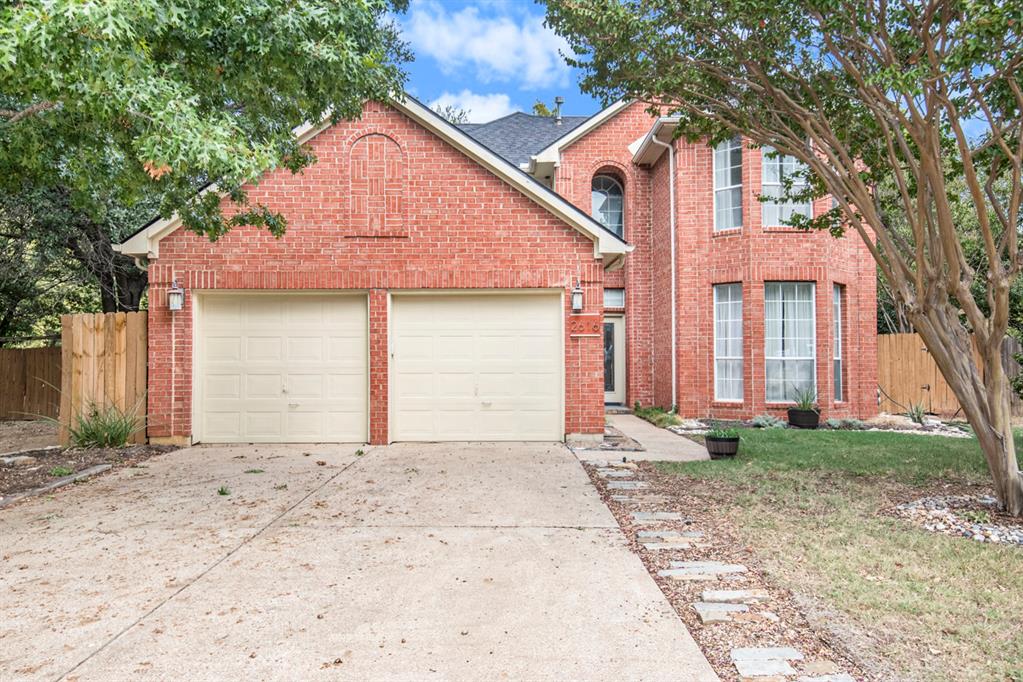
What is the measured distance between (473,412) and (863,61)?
21.7 ft

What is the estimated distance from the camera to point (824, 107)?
7051 mm

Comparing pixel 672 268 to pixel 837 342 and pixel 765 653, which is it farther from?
pixel 765 653

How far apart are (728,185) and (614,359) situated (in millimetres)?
4718

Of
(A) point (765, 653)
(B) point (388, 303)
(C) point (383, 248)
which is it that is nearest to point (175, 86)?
(C) point (383, 248)

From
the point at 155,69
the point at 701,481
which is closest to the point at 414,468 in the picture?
the point at 701,481

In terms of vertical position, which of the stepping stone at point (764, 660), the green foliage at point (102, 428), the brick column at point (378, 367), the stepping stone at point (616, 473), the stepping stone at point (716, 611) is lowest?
the stepping stone at point (764, 660)

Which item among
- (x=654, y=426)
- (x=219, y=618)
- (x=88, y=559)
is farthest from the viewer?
(x=654, y=426)

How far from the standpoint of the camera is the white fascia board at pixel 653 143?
41.8 ft

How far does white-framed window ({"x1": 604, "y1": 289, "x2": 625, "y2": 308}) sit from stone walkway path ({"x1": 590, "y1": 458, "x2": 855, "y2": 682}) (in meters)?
8.91

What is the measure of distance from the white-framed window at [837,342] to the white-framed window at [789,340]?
25.6 inches

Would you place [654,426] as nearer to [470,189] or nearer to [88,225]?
[470,189]

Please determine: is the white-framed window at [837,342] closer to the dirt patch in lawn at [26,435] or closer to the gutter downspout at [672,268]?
the gutter downspout at [672,268]

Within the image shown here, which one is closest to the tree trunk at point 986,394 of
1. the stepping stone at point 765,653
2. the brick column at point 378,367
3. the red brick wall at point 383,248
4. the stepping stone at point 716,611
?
the stepping stone at point 716,611

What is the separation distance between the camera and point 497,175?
9625 millimetres
